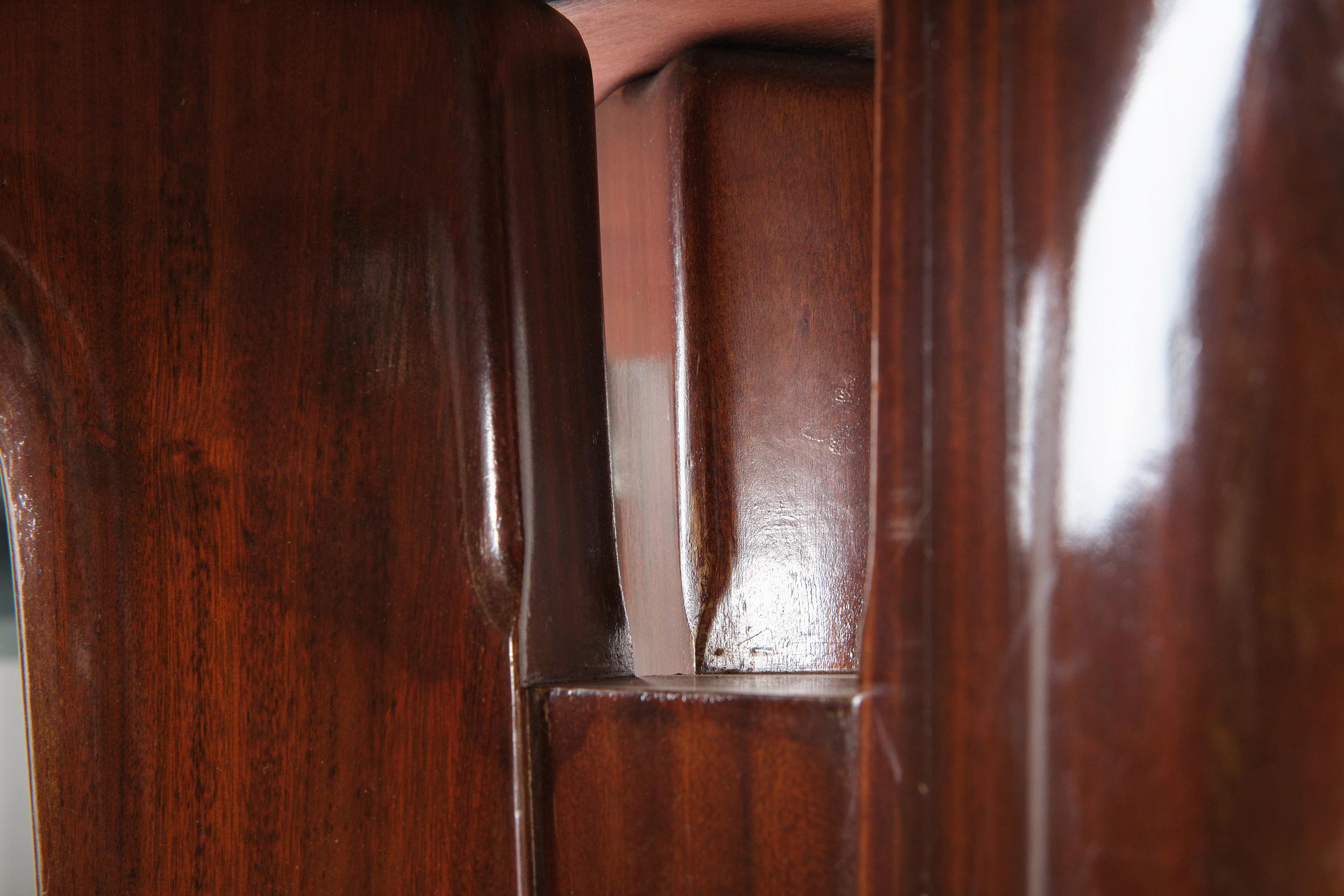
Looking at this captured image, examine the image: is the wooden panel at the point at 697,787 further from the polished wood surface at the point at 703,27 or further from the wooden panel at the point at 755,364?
the polished wood surface at the point at 703,27

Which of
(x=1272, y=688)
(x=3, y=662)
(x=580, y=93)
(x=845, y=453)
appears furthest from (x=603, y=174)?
(x=3, y=662)

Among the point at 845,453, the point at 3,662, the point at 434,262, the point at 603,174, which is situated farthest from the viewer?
the point at 3,662

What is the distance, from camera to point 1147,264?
459 millimetres

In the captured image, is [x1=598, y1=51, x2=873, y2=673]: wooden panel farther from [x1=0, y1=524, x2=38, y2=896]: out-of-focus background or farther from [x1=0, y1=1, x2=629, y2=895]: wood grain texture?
[x1=0, y1=524, x2=38, y2=896]: out-of-focus background

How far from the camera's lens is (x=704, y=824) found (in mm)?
605

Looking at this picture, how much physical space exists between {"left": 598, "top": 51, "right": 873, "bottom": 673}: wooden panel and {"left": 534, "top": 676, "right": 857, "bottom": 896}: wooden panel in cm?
23

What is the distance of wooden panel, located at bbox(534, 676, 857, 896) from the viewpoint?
22.6 inches

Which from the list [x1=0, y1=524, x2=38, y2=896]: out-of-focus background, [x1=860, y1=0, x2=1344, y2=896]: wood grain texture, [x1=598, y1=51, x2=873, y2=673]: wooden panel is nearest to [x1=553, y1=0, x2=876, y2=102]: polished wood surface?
[x1=598, y1=51, x2=873, y2=673]: wooden panel

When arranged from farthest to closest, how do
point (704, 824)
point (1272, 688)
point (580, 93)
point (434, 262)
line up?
point (580, 93), point (434, 262), point (704, 824), point (1272, 688)

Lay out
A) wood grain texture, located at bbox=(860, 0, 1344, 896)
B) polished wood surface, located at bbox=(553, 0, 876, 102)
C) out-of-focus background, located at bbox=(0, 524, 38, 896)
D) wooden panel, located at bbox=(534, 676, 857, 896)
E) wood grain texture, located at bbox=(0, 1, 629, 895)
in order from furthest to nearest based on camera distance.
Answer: out-of-focus background, located at bbox=(0, 524, 38, 896) < polished wood surface, located at bbox=(553, 0, 876, 102) < wood grain texture, located at bbox=(0, 1, 629, 895) < wooden panel, located at bbox=(534, 676, 857, 896) < wood grain texture, located at bbox=(860, 0, 1344, 896)

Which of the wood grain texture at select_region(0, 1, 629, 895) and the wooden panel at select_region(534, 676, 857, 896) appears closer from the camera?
the wooden panel at select_region(534, 676, 857, 896)

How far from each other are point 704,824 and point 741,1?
1.89ft

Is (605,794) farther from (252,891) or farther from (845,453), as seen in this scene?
(845,453)

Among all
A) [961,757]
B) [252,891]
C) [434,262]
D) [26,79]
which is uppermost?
[26,79]
